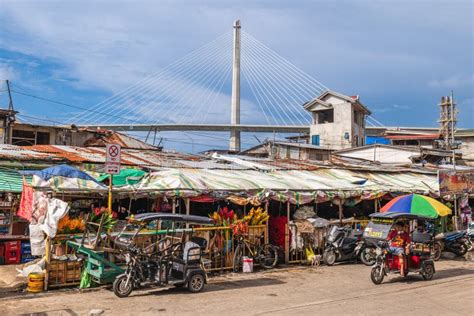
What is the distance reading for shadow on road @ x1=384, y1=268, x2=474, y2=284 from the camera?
36.3ft

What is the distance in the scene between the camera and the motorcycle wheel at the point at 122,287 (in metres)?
8.54

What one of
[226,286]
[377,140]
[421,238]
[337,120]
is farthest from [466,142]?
[226,286]

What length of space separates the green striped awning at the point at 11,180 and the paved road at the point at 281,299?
452cm

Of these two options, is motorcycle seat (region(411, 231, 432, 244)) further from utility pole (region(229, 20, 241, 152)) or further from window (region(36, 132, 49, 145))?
utility pole (region(229, 20, 241, 152))

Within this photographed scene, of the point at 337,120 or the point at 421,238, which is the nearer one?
the point at 421,238

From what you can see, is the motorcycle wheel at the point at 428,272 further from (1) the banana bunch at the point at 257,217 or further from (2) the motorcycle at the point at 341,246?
(1) the banana bunch at the point at 257,217

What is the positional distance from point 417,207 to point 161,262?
7241 mm

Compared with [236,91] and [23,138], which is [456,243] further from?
[236,91]

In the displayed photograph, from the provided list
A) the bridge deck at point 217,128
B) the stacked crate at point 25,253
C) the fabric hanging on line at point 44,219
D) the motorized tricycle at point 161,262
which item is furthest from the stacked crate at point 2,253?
the bridge deck at point 217,128

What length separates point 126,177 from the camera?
1366 cm

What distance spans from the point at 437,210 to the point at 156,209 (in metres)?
7.72

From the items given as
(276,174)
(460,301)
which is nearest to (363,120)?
(276,174)

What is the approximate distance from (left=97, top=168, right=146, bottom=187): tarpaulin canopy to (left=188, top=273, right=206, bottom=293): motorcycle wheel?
4.81 m

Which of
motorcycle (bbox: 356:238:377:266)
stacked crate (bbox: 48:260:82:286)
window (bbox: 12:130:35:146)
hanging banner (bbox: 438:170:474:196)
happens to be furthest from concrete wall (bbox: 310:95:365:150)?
stacked crate (bbox: 48:260:82:286)
